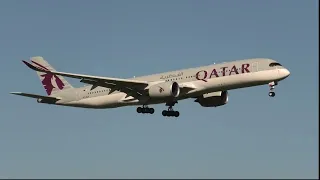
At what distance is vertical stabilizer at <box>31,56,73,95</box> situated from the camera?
76875 mm

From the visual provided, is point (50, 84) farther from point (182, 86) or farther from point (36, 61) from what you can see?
point (182, 86)

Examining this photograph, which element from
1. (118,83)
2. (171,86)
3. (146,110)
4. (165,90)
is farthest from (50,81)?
(171,86)

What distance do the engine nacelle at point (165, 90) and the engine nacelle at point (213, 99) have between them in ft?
19.1

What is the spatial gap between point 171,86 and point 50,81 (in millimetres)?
18667

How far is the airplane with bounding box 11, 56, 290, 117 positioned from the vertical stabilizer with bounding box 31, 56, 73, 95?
223 centimetres

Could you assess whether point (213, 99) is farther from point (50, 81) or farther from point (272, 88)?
point (50, 81)

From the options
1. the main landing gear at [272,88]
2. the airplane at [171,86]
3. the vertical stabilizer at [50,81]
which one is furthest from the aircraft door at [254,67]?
the vertical stabilizer at [50,81]

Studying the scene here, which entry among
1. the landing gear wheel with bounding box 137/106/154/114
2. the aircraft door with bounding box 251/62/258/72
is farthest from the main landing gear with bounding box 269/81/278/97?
the landing gear wheel with bounding box 137/106/154/114

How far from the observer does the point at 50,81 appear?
78438mm

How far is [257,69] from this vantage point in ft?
208

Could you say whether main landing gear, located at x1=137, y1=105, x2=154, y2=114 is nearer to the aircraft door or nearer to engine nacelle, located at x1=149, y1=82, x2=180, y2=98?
engine nacelle, located at x1=149, y1=82, x2=180, y2=98

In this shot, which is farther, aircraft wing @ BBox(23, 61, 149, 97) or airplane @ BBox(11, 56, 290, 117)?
aircraft wing @ BBox(23, 61, 149, 97)

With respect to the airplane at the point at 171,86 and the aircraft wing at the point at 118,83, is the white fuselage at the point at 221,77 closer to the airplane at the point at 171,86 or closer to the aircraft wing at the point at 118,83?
the airplane at the point at 171,86

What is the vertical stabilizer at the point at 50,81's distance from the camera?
7688cm
